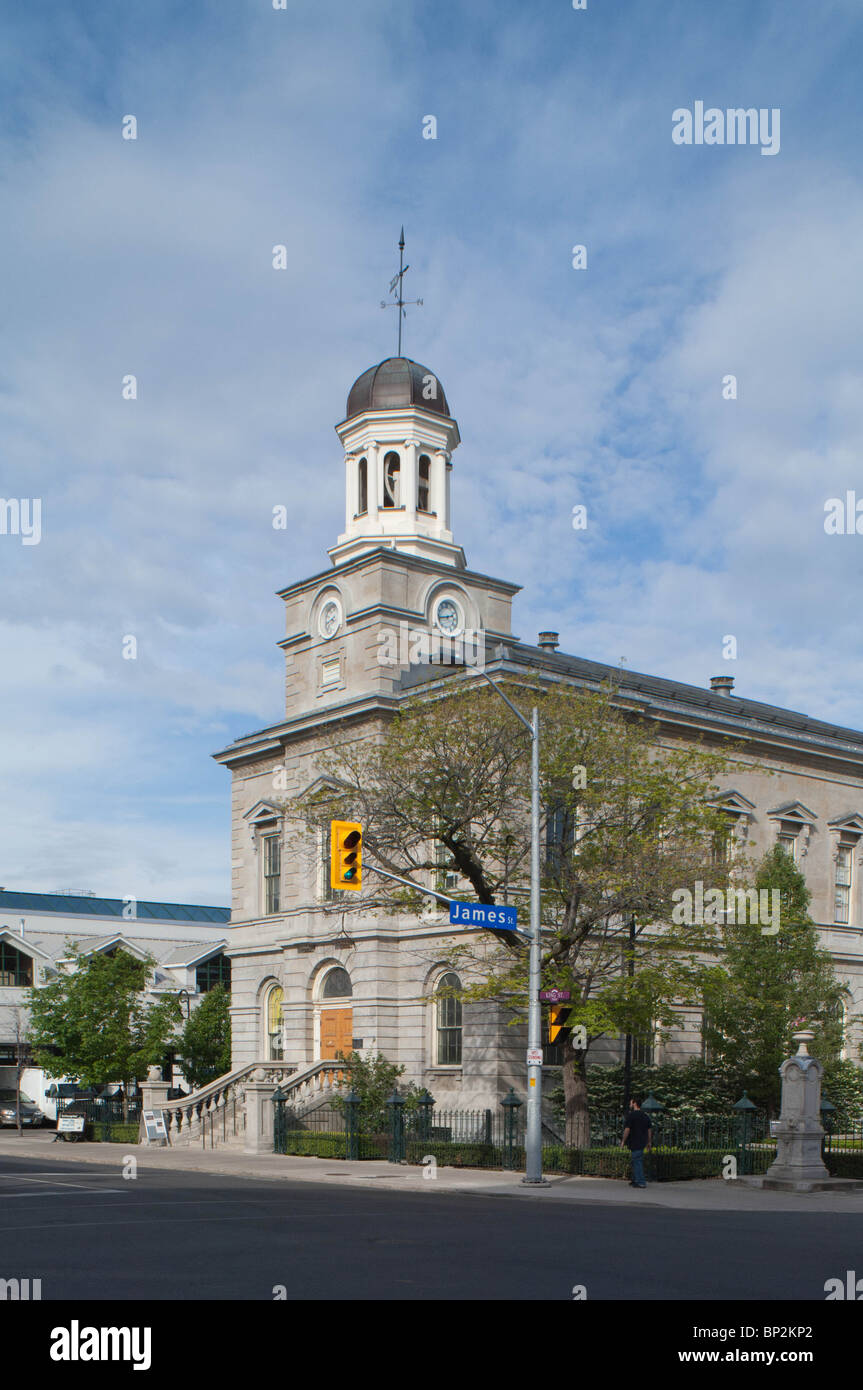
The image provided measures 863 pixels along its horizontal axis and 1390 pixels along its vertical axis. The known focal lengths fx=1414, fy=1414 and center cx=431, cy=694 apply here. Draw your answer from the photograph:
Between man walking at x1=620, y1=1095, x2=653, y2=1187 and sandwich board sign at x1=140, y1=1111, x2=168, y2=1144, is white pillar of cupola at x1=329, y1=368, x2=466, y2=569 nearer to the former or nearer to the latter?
sandwich board sign at x1=140, y1=1111, x2=168, y2=1144

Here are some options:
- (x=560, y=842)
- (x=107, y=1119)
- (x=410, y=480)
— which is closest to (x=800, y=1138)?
(x=560, y=842)

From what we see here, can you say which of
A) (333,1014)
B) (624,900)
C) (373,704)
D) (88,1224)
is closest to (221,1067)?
(333,1014)

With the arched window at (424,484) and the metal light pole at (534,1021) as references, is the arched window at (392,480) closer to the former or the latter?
the arched window at (424,484)

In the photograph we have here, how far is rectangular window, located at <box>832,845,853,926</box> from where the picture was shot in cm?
4959

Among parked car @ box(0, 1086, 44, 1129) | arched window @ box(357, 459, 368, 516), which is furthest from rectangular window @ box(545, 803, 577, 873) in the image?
parked car @ box(0, 1086, 44, 1129)

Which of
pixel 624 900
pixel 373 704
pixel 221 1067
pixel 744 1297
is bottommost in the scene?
pixel 221 1067

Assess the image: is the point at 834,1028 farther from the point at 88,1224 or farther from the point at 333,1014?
the point at 88,1224

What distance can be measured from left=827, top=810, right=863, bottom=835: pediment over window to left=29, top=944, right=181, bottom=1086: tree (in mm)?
23996

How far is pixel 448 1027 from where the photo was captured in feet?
131

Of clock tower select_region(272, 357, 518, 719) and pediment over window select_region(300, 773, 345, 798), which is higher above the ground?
clock tower select_region(272, 357, 518, 719)

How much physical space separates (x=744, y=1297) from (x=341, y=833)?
14.1m

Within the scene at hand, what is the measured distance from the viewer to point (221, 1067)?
173 ft

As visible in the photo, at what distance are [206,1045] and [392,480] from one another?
21941mm
